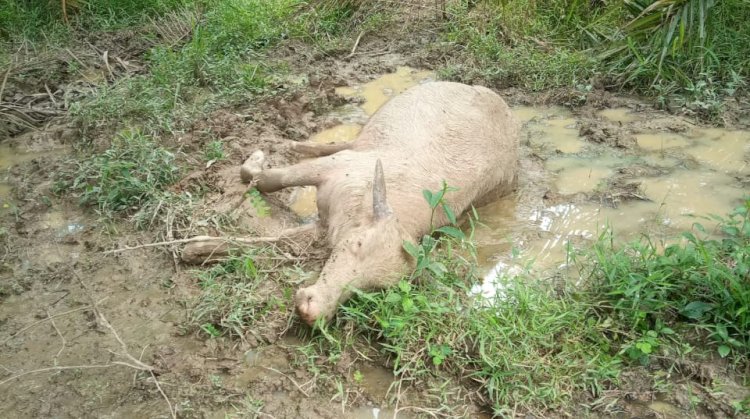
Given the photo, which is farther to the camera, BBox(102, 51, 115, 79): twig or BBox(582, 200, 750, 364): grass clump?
BBox(102, 51, 115, 79): twig

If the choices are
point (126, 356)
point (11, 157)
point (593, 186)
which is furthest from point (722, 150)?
point (11, 157)

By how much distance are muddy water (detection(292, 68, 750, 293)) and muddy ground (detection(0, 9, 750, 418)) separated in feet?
0.08

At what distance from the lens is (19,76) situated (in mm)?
6266

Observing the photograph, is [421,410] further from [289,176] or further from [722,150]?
[722,150]

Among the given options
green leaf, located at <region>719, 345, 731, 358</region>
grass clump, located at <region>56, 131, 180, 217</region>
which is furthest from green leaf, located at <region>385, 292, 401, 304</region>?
grass clump, located at <region>56, 131, 180, 217</region>

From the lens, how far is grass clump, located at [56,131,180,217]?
4434mm

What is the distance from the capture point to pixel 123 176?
455 cm

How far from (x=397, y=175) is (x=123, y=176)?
209 cm

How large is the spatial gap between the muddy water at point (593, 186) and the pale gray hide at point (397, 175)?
1.04 feet

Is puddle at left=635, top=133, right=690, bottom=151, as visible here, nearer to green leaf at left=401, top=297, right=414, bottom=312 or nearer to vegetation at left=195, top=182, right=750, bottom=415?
vegetation at left=195, top=182, right=750, bottom=415

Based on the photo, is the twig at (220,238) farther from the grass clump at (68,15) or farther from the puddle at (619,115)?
the grass clump at (68,15)

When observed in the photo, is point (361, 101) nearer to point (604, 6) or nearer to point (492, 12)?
point (492, 12)

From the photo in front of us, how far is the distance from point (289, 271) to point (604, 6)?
210 inches

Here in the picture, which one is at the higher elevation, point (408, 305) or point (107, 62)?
point (408, 305)
